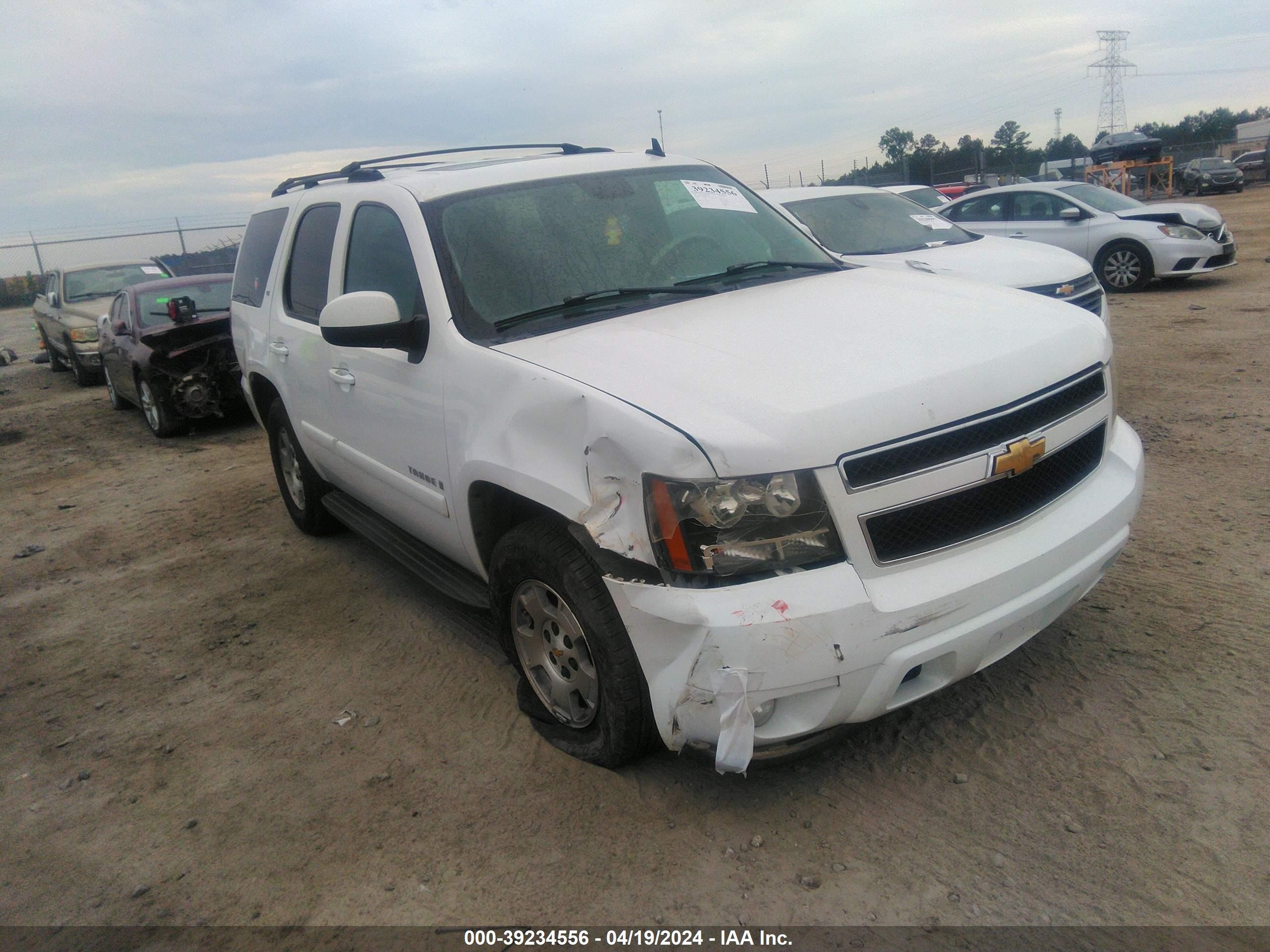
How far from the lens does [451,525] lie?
A: 3.34m

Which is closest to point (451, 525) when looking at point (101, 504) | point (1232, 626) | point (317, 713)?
point (317, 713)

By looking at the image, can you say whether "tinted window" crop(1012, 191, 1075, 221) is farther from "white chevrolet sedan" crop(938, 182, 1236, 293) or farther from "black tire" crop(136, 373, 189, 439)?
"black tire" crop(136, 373, 189, 439)

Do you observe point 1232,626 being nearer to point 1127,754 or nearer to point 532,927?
point 1127,754

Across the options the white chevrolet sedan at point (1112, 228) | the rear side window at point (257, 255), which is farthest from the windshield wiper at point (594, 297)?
the white chevrolet sedan at point (1112, 228)

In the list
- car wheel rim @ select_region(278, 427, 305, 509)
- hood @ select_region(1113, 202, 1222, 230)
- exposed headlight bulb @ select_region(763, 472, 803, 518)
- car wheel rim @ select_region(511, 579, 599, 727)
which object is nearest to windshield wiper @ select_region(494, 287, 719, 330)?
car wheel rim @ select_region(511, 579, 599, 727)

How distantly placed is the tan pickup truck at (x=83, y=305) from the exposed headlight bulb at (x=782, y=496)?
13455 millimetres

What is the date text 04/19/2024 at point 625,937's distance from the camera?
89.0 inches

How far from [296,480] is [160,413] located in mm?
4664

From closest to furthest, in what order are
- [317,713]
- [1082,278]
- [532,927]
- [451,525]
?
1. [532,927]
2. [451,525]
3. [317,713]
4. [1082,278]

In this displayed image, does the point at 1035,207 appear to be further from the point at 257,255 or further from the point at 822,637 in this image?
the point at 822,637

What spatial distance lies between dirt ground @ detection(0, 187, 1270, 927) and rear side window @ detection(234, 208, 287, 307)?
1.78 metres

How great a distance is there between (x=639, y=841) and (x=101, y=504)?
20.6ft

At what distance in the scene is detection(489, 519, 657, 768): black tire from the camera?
2.54 meters

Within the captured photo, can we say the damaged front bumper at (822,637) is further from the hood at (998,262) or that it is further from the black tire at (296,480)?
the hood at (998,262)
